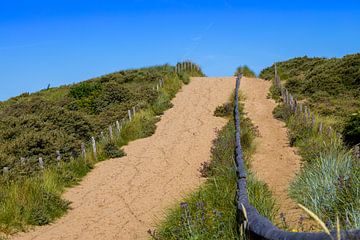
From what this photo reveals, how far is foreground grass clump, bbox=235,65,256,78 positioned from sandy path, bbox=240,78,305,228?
39.4 feet

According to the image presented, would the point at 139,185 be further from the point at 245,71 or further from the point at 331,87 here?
the point at 245,71

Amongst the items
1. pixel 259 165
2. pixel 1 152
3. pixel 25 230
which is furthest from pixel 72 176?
pixel 259 165

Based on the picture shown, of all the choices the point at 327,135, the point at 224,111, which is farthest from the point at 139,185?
the point at 224,111

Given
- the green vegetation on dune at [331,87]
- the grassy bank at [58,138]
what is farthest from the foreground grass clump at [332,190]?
the green vegetation on dune at [331,87]

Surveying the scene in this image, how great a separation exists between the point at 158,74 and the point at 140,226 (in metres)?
29.6

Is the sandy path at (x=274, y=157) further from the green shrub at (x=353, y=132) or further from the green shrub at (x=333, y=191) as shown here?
the green shrub at (x=353, y=132)

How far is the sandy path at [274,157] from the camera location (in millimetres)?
8742

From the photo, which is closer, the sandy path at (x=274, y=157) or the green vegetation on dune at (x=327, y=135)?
the green vegetation on dune at (x=327, y=135)

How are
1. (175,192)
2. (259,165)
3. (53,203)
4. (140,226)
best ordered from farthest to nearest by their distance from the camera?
(259,165)
(175,192)
(53,203)
(140,226)

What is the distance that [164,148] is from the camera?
725 inches

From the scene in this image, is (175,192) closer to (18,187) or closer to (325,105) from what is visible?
(18,187)

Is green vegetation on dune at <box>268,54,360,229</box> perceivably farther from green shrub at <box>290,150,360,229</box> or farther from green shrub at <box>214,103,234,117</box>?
green shrub at <box>214,103,234,117</box>

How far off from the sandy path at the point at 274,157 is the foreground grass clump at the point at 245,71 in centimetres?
1201

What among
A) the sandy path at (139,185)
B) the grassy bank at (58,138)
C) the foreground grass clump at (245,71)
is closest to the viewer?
the sandy path at (139,185)
